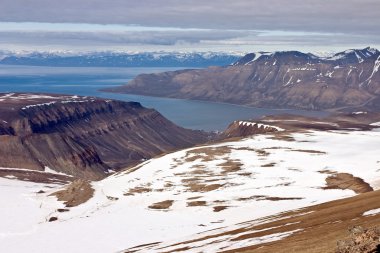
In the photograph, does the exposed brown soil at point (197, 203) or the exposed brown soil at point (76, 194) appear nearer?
the exposed brown soil at point (197, 203)

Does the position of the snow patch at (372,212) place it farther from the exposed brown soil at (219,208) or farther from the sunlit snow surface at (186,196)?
the exposed brown soil at (219,208)

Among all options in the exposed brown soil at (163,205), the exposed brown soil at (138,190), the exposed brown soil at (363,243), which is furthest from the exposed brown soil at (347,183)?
the exposed brown soil at (363,243)

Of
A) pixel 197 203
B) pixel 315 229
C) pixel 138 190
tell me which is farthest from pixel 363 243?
pixel 138 190

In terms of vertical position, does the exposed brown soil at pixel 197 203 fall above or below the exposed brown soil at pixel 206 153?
above

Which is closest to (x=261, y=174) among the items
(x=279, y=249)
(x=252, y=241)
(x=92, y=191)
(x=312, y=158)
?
(x=312, y=158)

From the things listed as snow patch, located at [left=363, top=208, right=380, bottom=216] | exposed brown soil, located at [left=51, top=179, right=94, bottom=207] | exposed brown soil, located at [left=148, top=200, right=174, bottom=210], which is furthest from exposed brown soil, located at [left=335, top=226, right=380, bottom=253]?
exposed brown soil, located at [left=51, top=179, right=94, bottom=207]

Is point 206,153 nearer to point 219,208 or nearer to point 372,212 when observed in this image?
point 219,208

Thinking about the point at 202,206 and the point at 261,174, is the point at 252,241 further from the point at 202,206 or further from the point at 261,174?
the point at 261,174
